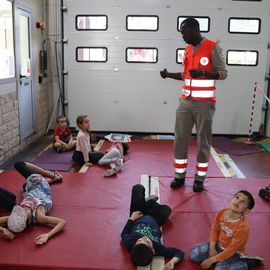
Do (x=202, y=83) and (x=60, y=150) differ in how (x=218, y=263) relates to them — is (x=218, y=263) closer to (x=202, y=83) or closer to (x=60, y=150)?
(x=202, y=83)

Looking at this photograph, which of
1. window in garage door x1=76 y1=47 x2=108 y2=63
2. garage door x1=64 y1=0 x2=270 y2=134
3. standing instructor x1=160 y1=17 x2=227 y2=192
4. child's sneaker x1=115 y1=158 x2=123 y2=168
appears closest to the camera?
standing instructor x1=160 y1=17 x2=227 y2=192

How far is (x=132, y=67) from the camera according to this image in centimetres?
798

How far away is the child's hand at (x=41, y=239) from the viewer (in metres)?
3.08

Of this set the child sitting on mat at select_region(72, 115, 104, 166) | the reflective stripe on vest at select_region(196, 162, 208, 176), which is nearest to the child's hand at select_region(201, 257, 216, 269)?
the reflective stripe on vest at select_region(196, 162, 208, 176)

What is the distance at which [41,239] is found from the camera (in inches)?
122

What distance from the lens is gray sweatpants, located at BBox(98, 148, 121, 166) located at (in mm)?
5391

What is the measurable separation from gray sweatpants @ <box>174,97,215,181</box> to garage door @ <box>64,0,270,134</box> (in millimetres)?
3689

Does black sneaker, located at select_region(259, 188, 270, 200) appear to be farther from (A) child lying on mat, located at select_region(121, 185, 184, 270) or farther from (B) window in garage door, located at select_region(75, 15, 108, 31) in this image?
(B) window in garage door, located at select_region(75, 15, 108, 31)

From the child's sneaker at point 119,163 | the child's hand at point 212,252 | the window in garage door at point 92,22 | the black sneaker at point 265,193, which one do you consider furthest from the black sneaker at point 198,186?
the window in garage door at point 92,22

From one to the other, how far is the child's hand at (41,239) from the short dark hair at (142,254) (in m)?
0.80

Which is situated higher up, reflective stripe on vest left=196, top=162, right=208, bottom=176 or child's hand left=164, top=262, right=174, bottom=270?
reflective stripe on vest left=196, top=162, right=208, bottom=176

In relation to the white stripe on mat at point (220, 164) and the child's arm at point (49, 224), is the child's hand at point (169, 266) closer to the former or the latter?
the child's arm at point (49, 224)

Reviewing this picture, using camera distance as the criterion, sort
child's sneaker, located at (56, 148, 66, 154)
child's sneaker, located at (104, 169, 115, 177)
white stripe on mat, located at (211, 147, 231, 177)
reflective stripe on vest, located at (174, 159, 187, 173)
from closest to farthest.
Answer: reflective stripe on vest, located at (174, 159, 187, 173) → child's sneaker, located at (104, 169, 115, 177) → white stripe on mat, located at (211, 147, 231, 177) → child's sneaker, located at (56, 148, 66, 154)

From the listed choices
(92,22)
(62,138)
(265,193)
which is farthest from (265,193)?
(92,22)
